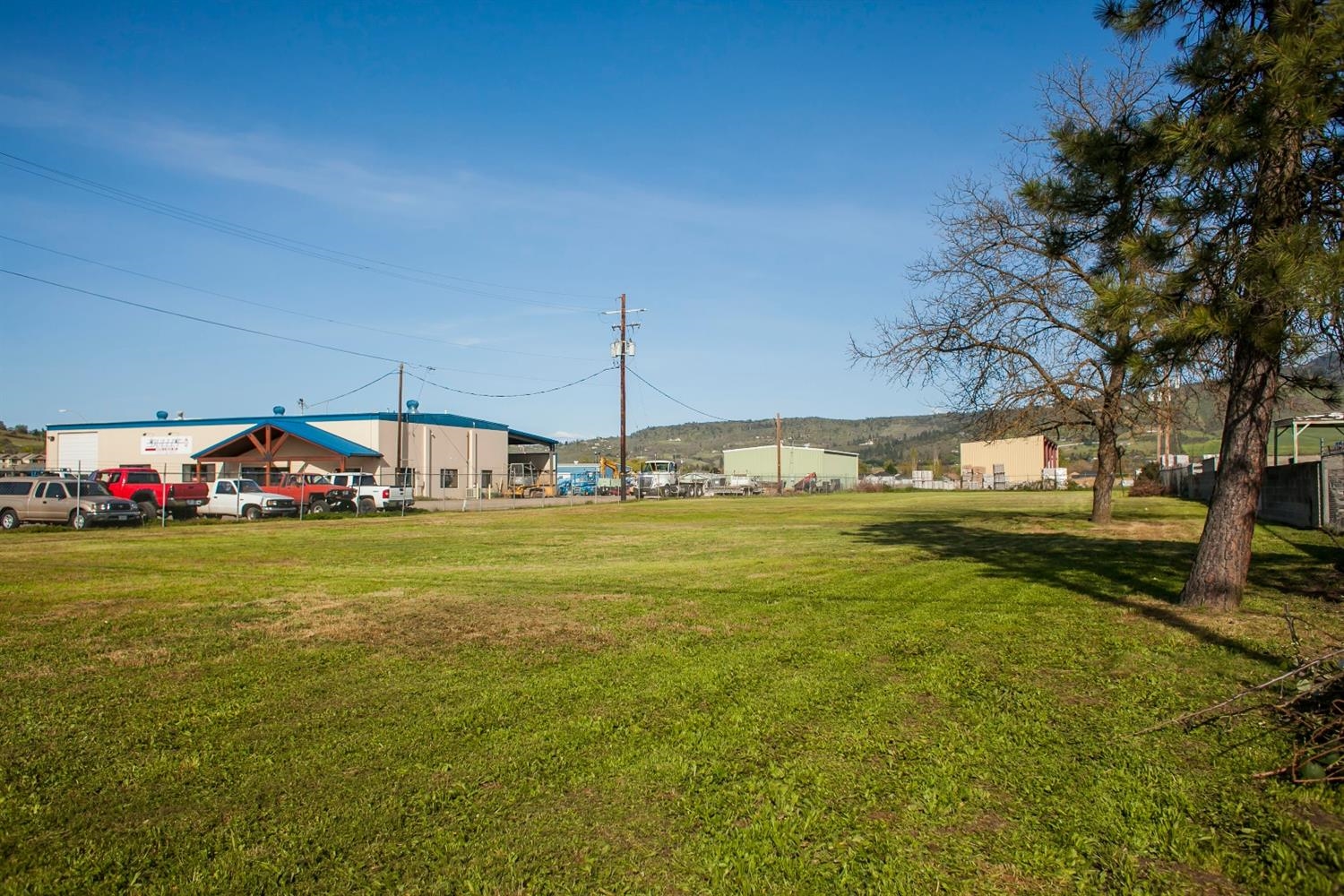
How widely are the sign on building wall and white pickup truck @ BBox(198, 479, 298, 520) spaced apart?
86.6 feet

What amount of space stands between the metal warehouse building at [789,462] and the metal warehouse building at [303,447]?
4087 cm

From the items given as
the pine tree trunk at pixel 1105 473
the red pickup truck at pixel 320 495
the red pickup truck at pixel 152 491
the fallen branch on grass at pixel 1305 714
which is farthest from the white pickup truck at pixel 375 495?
the fallen branch on grass at pixel 1305 714

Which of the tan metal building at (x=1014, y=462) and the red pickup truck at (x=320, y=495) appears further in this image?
the tan metal building at (x=1014, y=462)

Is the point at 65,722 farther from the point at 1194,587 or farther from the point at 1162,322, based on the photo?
the point at 1194,587

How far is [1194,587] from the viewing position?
33.0 ft

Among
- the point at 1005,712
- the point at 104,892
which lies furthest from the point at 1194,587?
the point at 104,892

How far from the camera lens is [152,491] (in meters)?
32.4

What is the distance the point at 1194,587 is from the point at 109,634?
11680 mm

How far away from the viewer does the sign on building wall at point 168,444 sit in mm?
55219

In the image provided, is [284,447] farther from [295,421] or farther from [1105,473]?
[1105,473]

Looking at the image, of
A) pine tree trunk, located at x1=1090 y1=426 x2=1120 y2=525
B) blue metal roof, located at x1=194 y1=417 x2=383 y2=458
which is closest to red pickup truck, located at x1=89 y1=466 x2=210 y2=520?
blue metal roof, located at x1=194 y1=417 x2=383 y2=458

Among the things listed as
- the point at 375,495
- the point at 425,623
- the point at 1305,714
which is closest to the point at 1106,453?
the point at 1305,714

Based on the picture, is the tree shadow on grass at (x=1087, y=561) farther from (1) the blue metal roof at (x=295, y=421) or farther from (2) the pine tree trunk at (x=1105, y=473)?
(1) the blue metal roof at (x=295, y=421)

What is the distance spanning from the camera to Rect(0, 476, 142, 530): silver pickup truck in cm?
2629
